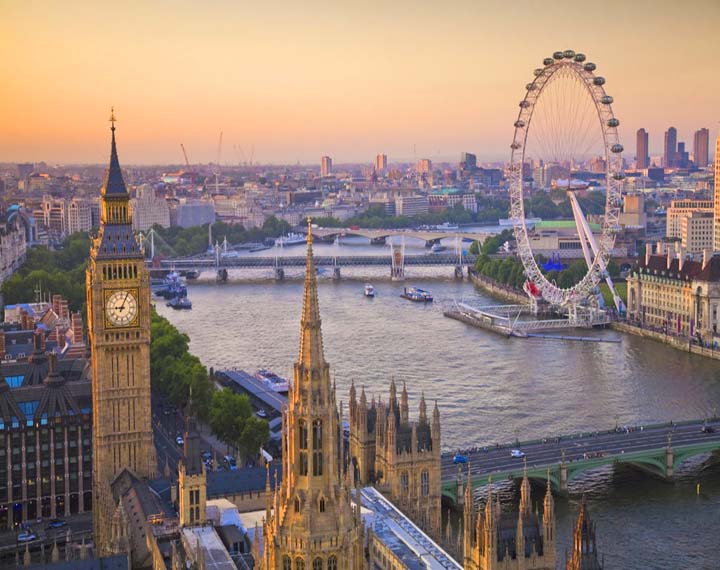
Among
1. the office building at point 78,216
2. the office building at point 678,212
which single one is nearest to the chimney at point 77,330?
the office building at point 678,212

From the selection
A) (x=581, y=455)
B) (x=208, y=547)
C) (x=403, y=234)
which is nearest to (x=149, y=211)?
(x=403, y=234)

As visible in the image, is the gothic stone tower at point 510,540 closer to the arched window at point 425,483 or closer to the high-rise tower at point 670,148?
the arched window at point 425,483

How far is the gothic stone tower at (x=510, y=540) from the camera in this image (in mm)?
15703

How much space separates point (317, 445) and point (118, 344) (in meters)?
12.8

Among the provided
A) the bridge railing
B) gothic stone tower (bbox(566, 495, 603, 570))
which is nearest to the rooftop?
gothic stone tower (bbox(566, 495, 603, 570))

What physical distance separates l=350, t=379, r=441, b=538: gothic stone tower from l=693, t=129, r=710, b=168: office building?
6089 inches

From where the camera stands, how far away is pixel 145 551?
19.0 metres

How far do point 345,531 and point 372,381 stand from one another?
1027 inches

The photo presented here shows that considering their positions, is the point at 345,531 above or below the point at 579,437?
above

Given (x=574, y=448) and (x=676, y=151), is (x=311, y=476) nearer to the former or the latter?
(x=574, y=448)

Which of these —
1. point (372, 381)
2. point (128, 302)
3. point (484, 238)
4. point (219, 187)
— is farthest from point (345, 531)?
point (219, 187)

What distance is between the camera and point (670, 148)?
173000mm

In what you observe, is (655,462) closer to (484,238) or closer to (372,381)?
(372,381)

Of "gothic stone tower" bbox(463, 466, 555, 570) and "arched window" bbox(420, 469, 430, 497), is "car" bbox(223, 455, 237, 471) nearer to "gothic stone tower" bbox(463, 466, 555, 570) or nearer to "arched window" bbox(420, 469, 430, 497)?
"arched window" bbox(420, 469, 430, 497)
